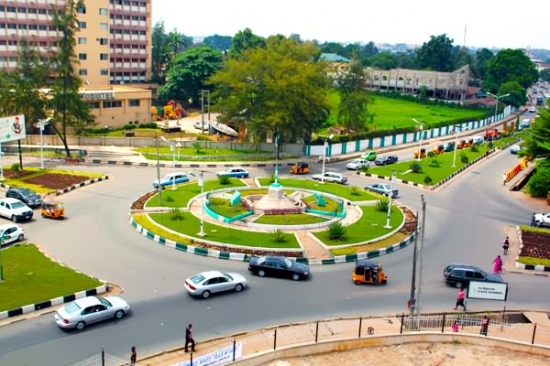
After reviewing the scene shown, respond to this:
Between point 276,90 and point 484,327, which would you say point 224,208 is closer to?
point 484,327

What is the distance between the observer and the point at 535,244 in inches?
1421

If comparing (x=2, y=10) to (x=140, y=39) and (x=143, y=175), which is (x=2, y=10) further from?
(x=143, y=175)

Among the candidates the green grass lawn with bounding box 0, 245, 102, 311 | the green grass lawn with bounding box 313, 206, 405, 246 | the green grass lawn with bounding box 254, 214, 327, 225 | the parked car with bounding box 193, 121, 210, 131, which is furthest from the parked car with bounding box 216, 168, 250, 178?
the parked car with bounding box 193, 121, 210, 131

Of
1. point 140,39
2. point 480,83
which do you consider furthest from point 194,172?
point 480,83

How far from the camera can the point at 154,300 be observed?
2602 cm

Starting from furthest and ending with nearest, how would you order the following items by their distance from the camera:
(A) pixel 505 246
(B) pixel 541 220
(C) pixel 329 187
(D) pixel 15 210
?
(C) pixel 329 187, (B) pixel 541 220, (D) pixel 15 210, (A) pixel 505 246

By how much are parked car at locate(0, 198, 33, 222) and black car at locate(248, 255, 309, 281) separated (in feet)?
54.2

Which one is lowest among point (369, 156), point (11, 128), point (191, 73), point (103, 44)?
point (369, 156)

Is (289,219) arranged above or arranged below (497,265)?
above

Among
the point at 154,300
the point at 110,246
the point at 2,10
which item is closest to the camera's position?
the point at 154,300

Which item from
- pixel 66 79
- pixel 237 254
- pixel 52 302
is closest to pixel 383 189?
pixel 237 254

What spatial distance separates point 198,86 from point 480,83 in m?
93.5

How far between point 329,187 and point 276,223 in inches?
500

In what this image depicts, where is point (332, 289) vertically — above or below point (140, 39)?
below
